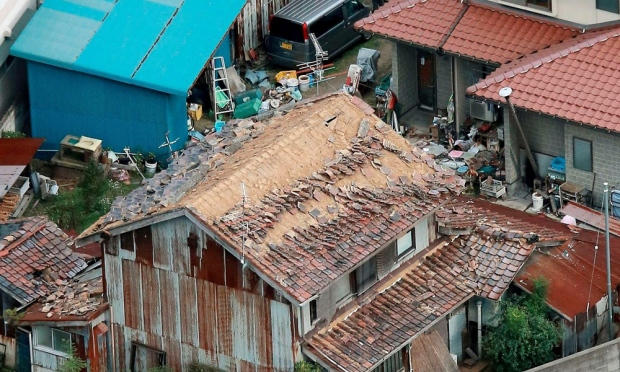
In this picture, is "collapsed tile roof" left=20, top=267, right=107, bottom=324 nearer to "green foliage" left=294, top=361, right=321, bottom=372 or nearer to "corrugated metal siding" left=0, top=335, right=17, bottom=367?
"corrugated metal siding" left=0, top=335, right=17, bottom=367

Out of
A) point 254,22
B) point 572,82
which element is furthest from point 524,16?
point 254,22

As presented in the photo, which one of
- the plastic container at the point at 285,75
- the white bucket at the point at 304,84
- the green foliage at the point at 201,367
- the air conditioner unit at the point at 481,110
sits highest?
the air conditioner unit at the point at 481,110

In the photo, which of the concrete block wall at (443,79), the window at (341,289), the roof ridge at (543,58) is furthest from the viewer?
the concrete block wall at (443,79)

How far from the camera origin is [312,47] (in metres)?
47.8

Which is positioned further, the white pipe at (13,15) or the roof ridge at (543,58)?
the white pipe at (13,15)

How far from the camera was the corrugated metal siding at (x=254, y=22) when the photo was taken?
48.2m

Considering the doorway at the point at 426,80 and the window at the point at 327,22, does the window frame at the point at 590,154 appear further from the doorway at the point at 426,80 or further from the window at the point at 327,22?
the window at the point at 327,22

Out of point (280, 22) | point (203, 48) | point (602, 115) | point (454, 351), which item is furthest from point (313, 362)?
point (280, 22)

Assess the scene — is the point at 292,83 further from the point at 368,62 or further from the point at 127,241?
the point at 127,241

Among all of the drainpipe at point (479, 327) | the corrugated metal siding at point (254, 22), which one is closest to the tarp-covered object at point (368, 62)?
the corrugated metal siding at point (254, 22)

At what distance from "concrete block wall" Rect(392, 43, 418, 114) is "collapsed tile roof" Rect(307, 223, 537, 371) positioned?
8.73m

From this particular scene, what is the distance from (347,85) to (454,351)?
38.3ft

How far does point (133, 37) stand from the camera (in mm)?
44906

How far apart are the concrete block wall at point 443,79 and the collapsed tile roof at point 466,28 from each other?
77cm
